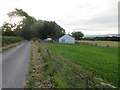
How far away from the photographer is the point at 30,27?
74.8 m

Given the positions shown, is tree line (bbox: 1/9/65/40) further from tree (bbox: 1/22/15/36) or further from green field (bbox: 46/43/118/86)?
green field (bbox: 46/43/118/86)

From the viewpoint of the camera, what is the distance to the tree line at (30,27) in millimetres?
64875

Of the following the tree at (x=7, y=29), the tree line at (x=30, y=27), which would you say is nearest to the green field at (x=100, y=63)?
the tree line at (x=30, y=27)

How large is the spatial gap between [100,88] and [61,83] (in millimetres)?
1559

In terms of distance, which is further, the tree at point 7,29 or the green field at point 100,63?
the tree at point 7,29

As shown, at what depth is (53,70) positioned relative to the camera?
7496mm

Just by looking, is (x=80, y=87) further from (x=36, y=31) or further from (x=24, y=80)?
(x=36, y=31)

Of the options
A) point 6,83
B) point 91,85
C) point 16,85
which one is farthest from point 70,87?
point 6,83

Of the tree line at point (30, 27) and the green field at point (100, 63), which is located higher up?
the tree line at point (30, 27)

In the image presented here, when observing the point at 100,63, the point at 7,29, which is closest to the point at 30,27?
the point at 7,29

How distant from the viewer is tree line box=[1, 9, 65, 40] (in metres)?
64.9

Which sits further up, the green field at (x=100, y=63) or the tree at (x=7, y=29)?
the tree at (x=7, y=29)

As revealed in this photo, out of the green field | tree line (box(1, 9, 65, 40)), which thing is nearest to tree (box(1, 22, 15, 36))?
tree line (box(1, 9, 65, 40))

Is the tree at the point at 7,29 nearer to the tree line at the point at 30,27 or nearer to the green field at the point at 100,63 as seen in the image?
the tree line at the point at 30,27
